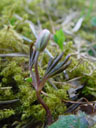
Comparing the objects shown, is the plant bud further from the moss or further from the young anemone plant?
the moss

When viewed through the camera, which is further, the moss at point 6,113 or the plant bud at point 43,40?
the moss at point 6,113

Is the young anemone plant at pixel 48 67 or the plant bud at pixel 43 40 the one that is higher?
the plant bud at pixel 43 40

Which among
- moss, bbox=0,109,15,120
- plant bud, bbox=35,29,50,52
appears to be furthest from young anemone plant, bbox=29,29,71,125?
moss, bbox=0,109,15,120

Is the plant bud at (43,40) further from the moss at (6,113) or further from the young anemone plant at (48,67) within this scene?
the moss at (6,113)

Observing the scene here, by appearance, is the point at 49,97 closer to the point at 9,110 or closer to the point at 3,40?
the point at 9,110

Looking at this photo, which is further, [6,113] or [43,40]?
[6,113]

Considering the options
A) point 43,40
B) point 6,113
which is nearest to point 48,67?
point 43,40

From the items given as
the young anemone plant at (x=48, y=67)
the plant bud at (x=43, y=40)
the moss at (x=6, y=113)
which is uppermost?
the plant bud at (x=43, y=40)

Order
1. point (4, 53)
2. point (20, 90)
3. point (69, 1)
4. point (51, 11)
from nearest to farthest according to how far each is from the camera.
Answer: point (20, 90), point (4, 53), point (51, 11), point (69, 1)

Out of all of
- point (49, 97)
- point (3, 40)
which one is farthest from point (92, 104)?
point (3, 40)

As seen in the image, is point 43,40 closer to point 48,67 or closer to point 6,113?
point 48,67

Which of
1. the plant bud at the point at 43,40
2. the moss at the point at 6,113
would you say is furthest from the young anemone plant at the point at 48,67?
the moss at the point at 6,113
